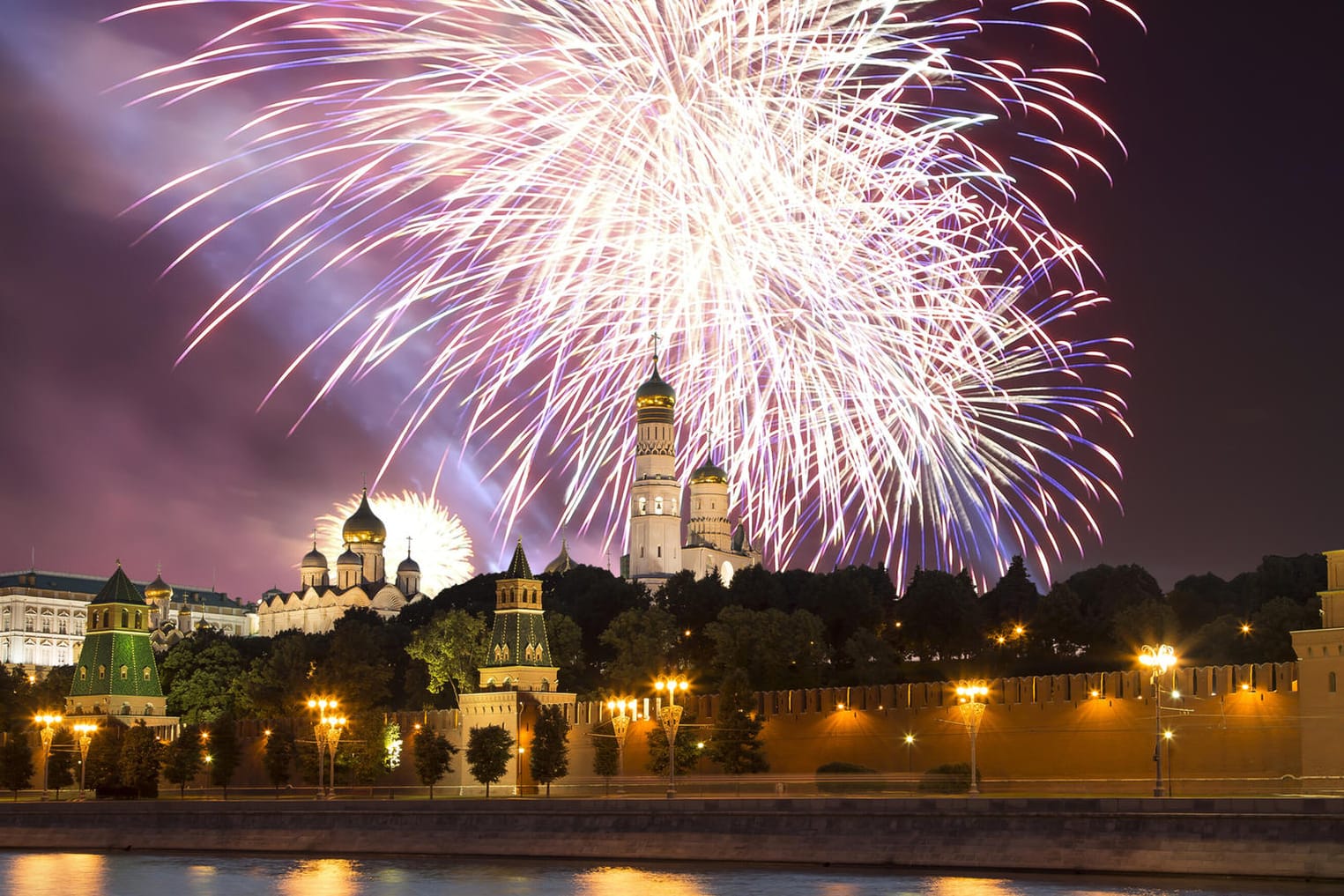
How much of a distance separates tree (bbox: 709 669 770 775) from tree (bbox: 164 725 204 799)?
2141 cm

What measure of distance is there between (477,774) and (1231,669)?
26953 mm

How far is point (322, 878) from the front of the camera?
45969mm

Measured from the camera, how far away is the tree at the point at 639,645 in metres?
81.8

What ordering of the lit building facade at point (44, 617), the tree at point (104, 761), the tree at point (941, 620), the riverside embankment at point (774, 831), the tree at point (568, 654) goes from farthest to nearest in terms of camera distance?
1. the lit building facade at point (44, 617)
2. the tree at point (941, 620)
3. the tree at point (568, 654)
4. the tree at point (104, 761)
5. the riverside embankment at point (774, 831)

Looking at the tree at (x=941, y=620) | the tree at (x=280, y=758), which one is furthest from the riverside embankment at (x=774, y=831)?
the tree at (x=941, y=620)

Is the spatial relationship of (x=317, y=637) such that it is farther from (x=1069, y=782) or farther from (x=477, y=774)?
(x=1069, y=782)

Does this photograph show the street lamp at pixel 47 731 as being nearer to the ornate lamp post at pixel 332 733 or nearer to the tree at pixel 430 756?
the ornate lamp post at pixel 332 733

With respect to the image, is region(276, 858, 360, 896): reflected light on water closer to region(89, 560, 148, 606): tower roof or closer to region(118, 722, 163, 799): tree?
region(118, 722, 163, 799): tree

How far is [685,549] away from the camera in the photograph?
411 feet

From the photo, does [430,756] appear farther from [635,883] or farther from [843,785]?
[635,883]

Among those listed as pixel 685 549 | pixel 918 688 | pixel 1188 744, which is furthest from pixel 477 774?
pixel 685 549

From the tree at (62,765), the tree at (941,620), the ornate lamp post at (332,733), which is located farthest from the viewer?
the tree at (941,620)

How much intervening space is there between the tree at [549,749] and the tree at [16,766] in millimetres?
22908

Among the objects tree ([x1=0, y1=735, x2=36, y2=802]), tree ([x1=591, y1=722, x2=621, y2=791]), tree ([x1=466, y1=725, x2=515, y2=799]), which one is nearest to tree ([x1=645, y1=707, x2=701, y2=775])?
tree ([x1=591, y1=722, x2=621, y2=791])
